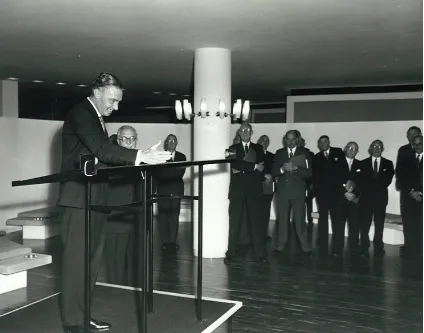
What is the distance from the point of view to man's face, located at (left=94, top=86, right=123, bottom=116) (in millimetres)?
2830

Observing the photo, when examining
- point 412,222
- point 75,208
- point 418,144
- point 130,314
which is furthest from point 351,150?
point 75,208

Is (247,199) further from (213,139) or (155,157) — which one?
(155,157)

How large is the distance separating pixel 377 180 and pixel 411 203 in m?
0.57

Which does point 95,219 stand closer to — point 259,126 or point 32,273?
point 32,273

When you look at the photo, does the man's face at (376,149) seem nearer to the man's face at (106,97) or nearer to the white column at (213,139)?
the white column at (213,139)

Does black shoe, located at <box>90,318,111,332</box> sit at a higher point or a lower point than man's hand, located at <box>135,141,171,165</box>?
lower

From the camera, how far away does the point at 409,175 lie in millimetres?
6539

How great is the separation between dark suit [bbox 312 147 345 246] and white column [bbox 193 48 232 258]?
4.44 ft

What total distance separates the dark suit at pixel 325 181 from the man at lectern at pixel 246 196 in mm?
1138

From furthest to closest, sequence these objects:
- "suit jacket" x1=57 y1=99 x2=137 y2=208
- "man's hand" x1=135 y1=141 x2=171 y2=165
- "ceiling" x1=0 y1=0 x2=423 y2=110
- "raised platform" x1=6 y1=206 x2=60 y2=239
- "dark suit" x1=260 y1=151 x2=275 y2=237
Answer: "raised platform" x1=6 y1=206 x2=60 y2=239
"dark suit" x1=260 y1=151 x2=275 y2=237
"ceiling" x1=0 y1=0 x2=423 y2=110
"suit jacket" x1=57 y1=99 x2=137 y2=208
"man's hand" x1=135 y1=141 x2=171 y2=165

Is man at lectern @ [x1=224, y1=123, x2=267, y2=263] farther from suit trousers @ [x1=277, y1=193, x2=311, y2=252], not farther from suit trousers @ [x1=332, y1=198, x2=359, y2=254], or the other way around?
suit trousers @ [x1=332, y1=198, x2=359, y2=254]

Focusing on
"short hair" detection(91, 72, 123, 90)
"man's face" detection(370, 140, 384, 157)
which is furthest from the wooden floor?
"short hair" detection(91, 72, 123, 90)

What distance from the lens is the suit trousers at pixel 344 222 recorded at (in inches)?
264

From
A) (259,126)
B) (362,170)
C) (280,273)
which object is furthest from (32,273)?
(259,126)
